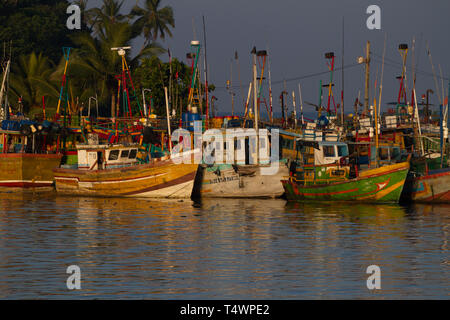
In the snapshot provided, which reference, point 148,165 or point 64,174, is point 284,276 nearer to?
point 148,165

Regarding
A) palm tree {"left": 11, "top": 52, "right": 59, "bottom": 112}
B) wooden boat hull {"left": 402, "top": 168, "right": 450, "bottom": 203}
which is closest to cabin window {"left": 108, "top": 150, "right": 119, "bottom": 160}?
wooden boat hull {"left": 402, "top": 168, "right": 450, "bottom": 203}

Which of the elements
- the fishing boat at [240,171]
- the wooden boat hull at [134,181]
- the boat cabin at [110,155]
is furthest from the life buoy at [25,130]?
the fishing boat at [240,171]

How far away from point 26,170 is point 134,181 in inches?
282

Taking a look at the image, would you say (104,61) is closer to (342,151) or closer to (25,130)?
(25,130)

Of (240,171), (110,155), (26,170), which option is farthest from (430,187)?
(26,170)

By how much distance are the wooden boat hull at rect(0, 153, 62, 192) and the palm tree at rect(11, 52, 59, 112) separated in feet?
58.0

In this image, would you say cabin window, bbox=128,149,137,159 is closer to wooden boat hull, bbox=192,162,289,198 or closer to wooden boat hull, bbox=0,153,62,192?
wooden boat hull, bbox=192,162,289,198

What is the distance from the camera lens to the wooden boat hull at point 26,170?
1714 inches

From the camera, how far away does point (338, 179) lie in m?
36.9

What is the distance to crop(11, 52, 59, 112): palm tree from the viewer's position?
62.1 metres

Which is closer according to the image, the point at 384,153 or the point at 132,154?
the point at 384,153

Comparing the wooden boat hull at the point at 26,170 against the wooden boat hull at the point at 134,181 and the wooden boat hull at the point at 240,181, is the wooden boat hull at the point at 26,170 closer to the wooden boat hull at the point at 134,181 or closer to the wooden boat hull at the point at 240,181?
the wooden boat hull at the point at 134,181

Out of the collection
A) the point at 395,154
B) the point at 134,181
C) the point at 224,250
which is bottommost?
the point at 224,250

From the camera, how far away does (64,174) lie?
42.4 m
